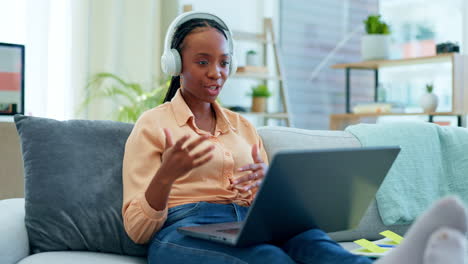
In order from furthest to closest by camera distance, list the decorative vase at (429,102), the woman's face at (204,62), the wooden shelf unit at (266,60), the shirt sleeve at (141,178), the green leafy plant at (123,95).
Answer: the wooden shelf unit at (266,60) → the decorative vase at (429,102) → the green leafy plant at (123,95) → the woman's face at (204,62) → the shirt sleeve at (141,178)

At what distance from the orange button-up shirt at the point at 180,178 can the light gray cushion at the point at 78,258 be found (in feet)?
0.26

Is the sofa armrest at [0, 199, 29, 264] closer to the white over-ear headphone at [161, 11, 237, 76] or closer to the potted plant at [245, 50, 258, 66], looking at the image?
the white over-ear headphone at [161, 11, 237, 76]

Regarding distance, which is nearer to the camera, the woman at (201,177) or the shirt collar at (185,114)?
the woman at (201,177)

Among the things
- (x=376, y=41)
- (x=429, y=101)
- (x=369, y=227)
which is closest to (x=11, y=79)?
(x=369, y=227)

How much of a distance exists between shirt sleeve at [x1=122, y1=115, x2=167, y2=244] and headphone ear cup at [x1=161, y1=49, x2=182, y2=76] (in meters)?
0.17

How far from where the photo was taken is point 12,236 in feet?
4.73

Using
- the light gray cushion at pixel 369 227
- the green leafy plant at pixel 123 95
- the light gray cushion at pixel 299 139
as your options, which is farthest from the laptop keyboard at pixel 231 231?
the green leafy plant at pixel 123 95

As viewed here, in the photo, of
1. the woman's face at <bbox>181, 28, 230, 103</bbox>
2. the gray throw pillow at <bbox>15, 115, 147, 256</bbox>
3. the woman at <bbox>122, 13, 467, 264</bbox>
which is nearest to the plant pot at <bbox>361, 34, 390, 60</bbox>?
the woman at <bbox>122, 13, 467, 264</bbox>

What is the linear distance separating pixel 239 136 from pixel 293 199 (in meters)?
0.57

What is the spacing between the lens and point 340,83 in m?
4.93

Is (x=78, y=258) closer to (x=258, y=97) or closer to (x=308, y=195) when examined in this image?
(x=308, y=195)

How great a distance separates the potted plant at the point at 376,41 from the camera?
160 inches

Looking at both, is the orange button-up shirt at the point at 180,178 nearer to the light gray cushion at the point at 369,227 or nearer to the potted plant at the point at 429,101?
the light gray cushion at the point at 369,227

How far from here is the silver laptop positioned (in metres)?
1.07
